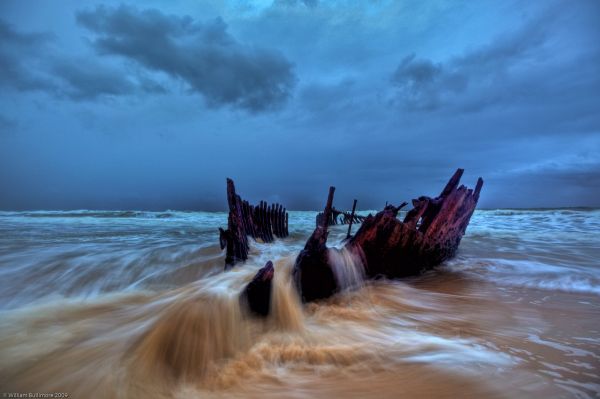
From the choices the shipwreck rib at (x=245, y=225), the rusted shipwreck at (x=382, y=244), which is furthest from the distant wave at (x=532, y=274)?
the shipwreck rib at (x=245, y=225)

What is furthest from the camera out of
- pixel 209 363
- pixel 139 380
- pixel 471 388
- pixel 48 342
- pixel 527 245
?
pixel 527 245

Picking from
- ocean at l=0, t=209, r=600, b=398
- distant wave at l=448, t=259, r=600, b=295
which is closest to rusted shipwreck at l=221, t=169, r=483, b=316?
ocean at l=0, t=209, r=600, b=398

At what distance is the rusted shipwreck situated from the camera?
3.76 metres

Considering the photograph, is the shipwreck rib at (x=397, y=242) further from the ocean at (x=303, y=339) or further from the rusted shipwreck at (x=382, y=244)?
the ocean at (x=303, y=339)

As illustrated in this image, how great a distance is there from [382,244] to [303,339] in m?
2.43

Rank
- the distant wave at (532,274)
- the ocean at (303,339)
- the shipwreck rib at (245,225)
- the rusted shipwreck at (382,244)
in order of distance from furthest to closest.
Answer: the shipwreck rib at (245,225)
the distant wave at (532,274)
the rusted shipwreck at (382,244)
the ocean at (303,339)

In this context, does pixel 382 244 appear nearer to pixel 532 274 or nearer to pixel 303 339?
pixel 303 339

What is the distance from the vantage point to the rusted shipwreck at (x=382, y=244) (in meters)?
3.76

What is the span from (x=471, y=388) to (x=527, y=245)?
27.8 ft

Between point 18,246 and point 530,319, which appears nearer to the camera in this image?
point 530,319

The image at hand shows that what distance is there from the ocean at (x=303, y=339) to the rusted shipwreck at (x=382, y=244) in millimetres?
189

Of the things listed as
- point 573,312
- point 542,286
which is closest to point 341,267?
point 573,312

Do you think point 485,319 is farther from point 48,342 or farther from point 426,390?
point 48,342

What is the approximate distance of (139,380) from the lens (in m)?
2.14
